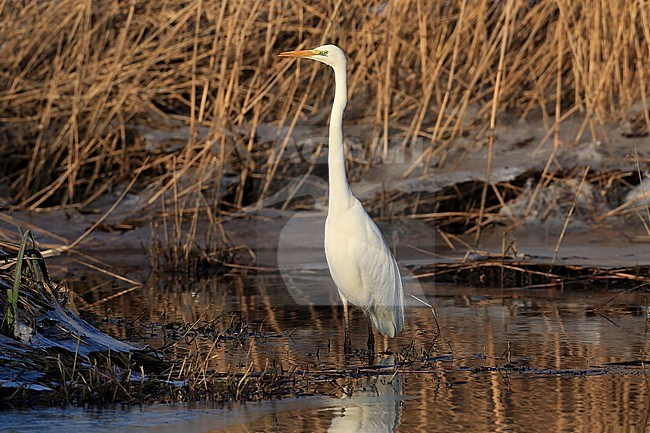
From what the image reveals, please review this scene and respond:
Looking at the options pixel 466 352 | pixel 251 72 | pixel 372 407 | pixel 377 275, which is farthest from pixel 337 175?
pixel 251 72

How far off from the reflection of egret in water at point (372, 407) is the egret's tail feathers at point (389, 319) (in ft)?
2.70

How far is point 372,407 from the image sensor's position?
3.64 meters

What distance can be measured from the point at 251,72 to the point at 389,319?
4.91m

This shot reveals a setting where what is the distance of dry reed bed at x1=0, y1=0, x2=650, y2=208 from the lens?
28.1 ft

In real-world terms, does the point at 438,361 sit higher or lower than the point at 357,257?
lower

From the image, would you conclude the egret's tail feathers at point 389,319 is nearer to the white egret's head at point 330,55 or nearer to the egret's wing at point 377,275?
the egret's wing at point 377,275

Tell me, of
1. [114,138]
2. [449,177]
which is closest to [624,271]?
[449,177]

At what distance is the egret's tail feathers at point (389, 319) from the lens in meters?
5.00

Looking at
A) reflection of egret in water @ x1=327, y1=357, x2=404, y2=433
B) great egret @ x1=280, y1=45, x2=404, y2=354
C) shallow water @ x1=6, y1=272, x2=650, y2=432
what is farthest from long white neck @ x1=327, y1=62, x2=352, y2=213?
reflection of egret in water @ x1=327, y1=357, x2=404, y2=433

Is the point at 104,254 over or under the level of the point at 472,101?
under

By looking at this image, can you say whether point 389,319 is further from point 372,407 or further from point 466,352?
point 372,407

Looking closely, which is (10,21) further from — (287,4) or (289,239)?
(289,239)

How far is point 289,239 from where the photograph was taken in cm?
818

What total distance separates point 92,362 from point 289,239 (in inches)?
166
